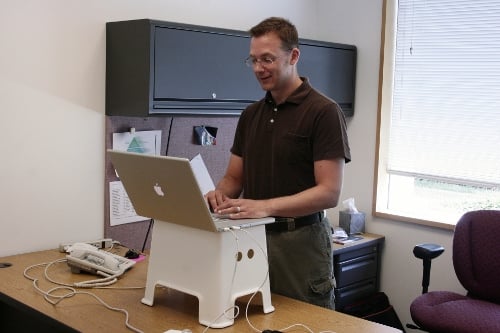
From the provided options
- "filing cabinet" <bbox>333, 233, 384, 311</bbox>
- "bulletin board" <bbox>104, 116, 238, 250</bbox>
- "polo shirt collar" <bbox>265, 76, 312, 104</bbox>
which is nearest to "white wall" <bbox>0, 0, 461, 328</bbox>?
"bulletin board" <bbox>104, 116, 238, 250</bbox>

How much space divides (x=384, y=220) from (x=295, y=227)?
1.73 meters

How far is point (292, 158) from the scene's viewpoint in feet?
7.20

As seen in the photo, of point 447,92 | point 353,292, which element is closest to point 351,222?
point 353,292

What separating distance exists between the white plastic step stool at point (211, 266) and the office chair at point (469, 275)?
4.16 ft

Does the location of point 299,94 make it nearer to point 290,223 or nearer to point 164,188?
point 290,223

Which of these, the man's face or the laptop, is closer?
the laptop

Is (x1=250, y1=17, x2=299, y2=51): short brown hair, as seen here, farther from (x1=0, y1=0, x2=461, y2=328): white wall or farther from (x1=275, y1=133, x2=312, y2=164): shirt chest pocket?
(x1=0, y1=0, x2=461, y2=328): white wall

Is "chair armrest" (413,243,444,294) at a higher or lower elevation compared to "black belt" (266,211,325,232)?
lower

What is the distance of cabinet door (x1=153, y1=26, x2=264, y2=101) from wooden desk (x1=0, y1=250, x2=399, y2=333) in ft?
3.01

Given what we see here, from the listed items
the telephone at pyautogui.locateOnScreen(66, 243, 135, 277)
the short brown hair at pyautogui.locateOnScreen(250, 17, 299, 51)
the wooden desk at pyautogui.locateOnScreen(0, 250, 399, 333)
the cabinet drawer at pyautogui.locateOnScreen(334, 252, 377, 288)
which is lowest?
the cabinet drawer at pyautogui.locateOnScreen(334, 252, 377, 288)

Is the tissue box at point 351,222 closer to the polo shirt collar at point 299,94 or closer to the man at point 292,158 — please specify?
the man at point 292,158

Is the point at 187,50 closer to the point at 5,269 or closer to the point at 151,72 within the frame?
the point at 151,72

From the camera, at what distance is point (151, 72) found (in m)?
2.66

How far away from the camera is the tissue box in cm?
376
